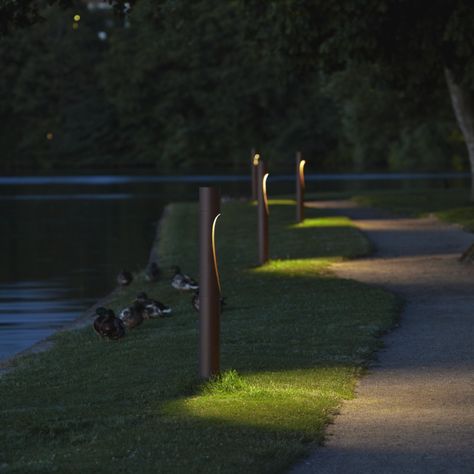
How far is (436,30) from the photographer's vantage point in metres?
31.4

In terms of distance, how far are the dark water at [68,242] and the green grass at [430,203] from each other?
6656 mm

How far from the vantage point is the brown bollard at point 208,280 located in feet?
38.3

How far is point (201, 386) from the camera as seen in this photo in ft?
38.2

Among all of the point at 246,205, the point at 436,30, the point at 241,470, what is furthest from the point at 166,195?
the point at 241,470

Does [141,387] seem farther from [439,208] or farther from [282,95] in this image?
[282,95]

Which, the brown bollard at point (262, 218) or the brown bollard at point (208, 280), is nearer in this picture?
the brown bollard at point (208, 280)

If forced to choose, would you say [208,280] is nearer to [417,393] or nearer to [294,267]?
[417,393]

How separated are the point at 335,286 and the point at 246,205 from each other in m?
28.0

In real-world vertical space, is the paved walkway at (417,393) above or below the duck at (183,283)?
above

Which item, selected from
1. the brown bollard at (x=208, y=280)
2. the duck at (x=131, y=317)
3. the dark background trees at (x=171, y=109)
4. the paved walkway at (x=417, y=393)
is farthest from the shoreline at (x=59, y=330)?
the dark background trees at (x=171, y=109)

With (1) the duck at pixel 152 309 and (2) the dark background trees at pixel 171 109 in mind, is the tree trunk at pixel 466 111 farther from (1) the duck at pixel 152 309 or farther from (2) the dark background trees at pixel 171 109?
(2) the dark background trees at pixel 171 109

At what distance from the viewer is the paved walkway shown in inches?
360

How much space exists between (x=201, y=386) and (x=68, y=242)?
2555 centimetres

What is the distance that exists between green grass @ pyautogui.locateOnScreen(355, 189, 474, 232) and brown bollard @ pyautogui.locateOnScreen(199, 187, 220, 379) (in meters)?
20.8
